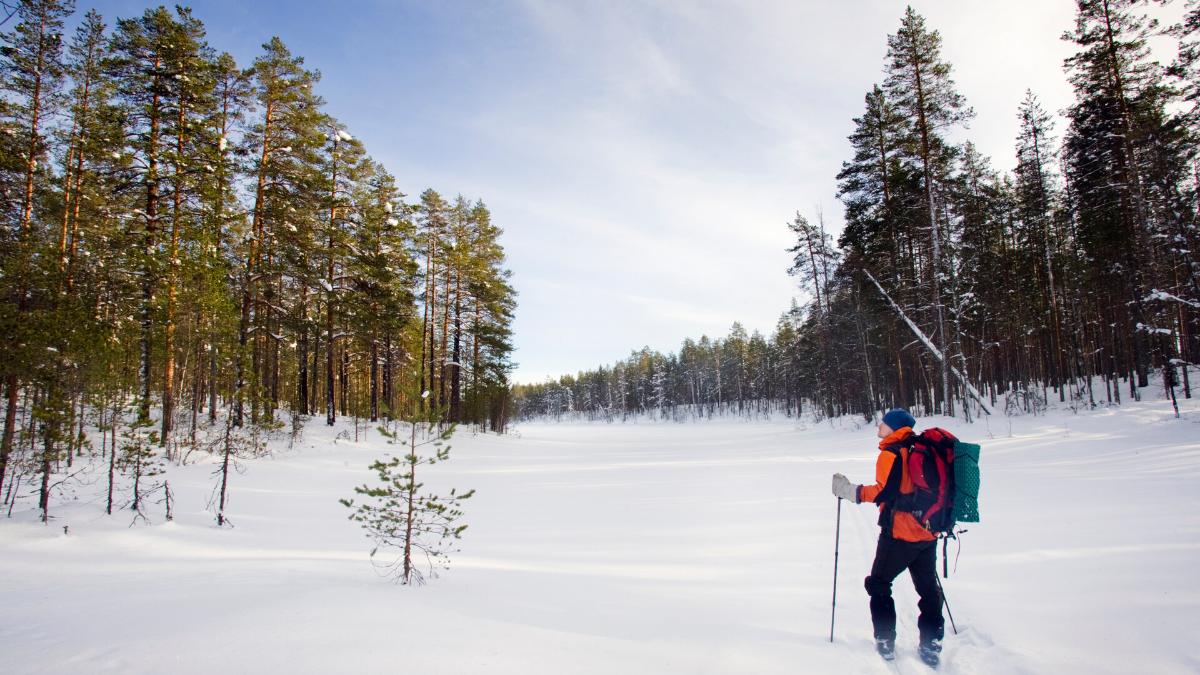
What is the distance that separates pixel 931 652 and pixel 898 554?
74cm

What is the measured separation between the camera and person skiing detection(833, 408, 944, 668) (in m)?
3.51

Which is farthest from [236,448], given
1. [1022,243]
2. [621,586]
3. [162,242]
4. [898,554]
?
[1022,243]

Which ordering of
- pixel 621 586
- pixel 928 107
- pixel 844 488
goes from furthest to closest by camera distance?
pixel 928 107
pixel 621 586
pixel 844 488

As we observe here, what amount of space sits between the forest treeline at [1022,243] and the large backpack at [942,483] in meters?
14.0

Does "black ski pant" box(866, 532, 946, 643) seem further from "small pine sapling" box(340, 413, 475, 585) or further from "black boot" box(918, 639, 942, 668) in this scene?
"small pine sapling" box(340, 413, 475, 585)

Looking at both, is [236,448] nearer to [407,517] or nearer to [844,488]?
[407,517]

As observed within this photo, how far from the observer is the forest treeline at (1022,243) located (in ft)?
47.1

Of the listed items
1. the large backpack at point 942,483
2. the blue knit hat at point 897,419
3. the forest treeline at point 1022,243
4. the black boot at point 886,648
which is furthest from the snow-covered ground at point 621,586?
the forest treeline at point 1022,243

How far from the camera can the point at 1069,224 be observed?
2366 centimetres

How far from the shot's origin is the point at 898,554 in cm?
357

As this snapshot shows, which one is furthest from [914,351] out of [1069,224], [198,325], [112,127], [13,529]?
[112,127]

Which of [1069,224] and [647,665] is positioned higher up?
[1069,224]

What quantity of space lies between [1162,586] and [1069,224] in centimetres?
2802

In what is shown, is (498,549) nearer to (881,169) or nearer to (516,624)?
(516,624)
